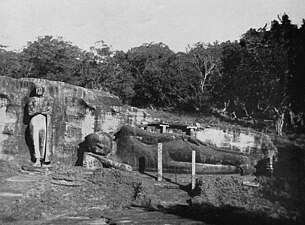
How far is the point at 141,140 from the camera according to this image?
13977 millimetres

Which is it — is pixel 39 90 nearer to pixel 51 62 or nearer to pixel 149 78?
pixel 149 78

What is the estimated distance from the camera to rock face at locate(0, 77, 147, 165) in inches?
536

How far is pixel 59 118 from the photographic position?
13922 millimetres

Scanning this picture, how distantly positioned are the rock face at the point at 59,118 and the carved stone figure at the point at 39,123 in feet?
0.61

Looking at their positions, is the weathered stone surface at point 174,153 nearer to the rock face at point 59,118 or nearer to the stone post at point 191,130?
the stone post at point 191,130

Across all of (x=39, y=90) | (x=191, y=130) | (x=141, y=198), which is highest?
(x=39, y=90)

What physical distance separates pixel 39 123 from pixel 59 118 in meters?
0.68

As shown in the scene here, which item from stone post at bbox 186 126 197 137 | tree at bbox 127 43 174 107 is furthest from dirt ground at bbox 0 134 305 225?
tree at bbox 127 43 174 107

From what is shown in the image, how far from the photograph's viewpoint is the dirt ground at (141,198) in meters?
9.59

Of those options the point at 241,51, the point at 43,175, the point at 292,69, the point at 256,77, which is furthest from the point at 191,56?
the point at 43,175

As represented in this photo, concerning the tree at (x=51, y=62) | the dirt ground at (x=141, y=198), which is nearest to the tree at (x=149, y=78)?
the tree at (x=51, y=62)

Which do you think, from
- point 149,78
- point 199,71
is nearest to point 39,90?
point 149,78

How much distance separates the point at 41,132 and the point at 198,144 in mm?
4817

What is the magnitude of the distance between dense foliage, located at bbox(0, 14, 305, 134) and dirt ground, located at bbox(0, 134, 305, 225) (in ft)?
18.7
